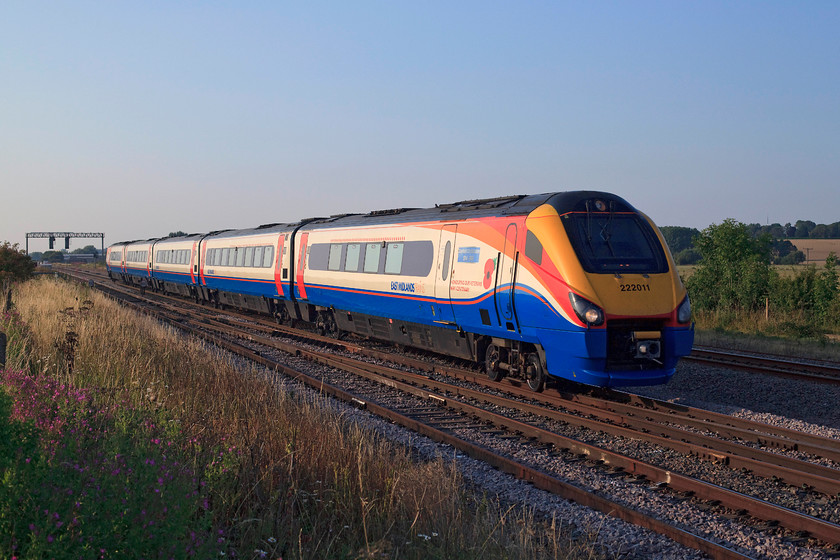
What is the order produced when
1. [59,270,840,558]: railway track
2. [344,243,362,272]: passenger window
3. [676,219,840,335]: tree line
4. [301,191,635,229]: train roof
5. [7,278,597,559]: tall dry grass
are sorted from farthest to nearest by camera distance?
[676,219,840,335]: tree line → [344,243,362,272]: passenger window → [301,191,635,229]: train roof → [59,270,840,558]: railway track → [7,278,597,559]: tall dry grass

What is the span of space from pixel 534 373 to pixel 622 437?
2.61 meters

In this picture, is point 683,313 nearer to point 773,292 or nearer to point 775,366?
point 775,366

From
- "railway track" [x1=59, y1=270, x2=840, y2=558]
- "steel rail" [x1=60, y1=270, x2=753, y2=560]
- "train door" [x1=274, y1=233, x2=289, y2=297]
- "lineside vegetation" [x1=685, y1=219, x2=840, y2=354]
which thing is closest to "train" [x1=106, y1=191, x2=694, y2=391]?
"railway track" [x1=59, y1=270, x2=840, y2=558]

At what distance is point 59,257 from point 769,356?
147 m

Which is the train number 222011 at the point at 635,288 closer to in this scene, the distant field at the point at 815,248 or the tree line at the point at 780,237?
the tree line at the point at 780,237

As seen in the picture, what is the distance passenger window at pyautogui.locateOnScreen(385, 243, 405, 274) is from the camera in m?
14.7

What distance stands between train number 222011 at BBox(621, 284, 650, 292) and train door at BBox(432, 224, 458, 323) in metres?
3.73

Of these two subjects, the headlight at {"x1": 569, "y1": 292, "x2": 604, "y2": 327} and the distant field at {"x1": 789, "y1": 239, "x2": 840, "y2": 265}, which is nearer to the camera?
the headlight at {"x1": 569, "y1": 292, "x2": 604, "y2": 327}

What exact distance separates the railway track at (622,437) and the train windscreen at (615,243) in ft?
6.66

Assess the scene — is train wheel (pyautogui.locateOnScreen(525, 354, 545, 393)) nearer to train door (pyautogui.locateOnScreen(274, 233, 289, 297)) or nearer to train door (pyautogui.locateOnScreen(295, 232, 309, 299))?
train door (pyautogui.locateOnScreen(295, 232, 309, 299))

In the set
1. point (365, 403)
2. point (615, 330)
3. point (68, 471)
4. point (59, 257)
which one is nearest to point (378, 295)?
point (365, 403)

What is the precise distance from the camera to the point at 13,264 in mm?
31812

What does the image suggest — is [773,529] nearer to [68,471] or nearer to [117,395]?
[68,471]

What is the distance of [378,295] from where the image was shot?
1551 cm
